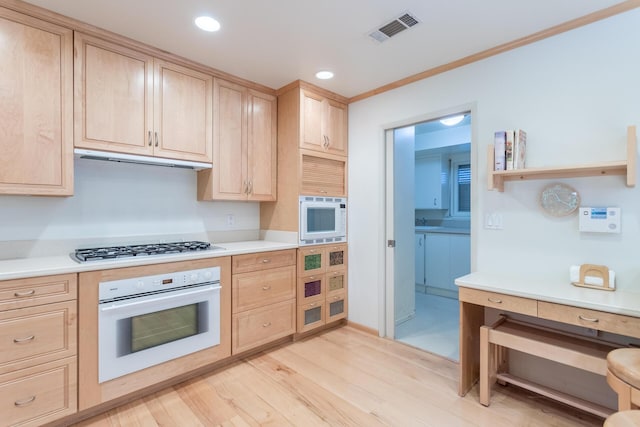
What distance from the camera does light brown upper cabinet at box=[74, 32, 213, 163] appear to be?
83.7 inches

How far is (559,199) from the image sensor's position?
82.2 inches

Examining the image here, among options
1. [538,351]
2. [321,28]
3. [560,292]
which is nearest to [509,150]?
[560,292]

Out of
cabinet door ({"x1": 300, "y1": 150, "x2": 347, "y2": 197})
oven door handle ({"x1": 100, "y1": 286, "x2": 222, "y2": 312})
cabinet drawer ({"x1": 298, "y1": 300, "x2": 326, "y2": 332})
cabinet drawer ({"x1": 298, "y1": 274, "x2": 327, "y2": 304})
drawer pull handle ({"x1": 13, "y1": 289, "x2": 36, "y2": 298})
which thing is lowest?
cabinet drawer ({"x1": 298, "y1": 300, "x2": 326, "y2": 332})

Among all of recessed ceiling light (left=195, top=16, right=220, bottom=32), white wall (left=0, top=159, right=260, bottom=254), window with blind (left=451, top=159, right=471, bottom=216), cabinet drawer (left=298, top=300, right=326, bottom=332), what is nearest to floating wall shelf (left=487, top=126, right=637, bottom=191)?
cabinet drawer (left=298, top=300, right=326, bottom=332)

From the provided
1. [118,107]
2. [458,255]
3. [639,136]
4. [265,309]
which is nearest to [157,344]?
[265,309]

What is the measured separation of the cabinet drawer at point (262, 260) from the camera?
2576 mm

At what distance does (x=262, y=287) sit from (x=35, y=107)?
2002 millimetres

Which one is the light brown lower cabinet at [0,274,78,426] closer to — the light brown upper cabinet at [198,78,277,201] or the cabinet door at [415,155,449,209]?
the light brown upper cabinet at [198,78,277,201]

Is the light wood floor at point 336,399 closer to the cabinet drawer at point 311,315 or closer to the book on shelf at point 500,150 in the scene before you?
the cabinet drawer at point 311,315

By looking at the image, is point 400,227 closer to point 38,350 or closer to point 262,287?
point 262,287

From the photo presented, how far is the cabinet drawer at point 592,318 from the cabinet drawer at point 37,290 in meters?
2.72

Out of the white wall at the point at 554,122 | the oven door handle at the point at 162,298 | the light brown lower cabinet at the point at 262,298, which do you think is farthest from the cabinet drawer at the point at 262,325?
the white wall at the point at 554,122

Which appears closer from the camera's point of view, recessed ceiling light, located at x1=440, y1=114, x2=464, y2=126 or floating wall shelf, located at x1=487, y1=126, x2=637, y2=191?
floating wall shelf, located at x1=487, y1=126, x2=637, y2=191

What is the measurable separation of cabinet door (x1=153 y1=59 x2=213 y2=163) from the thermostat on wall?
2.81m
